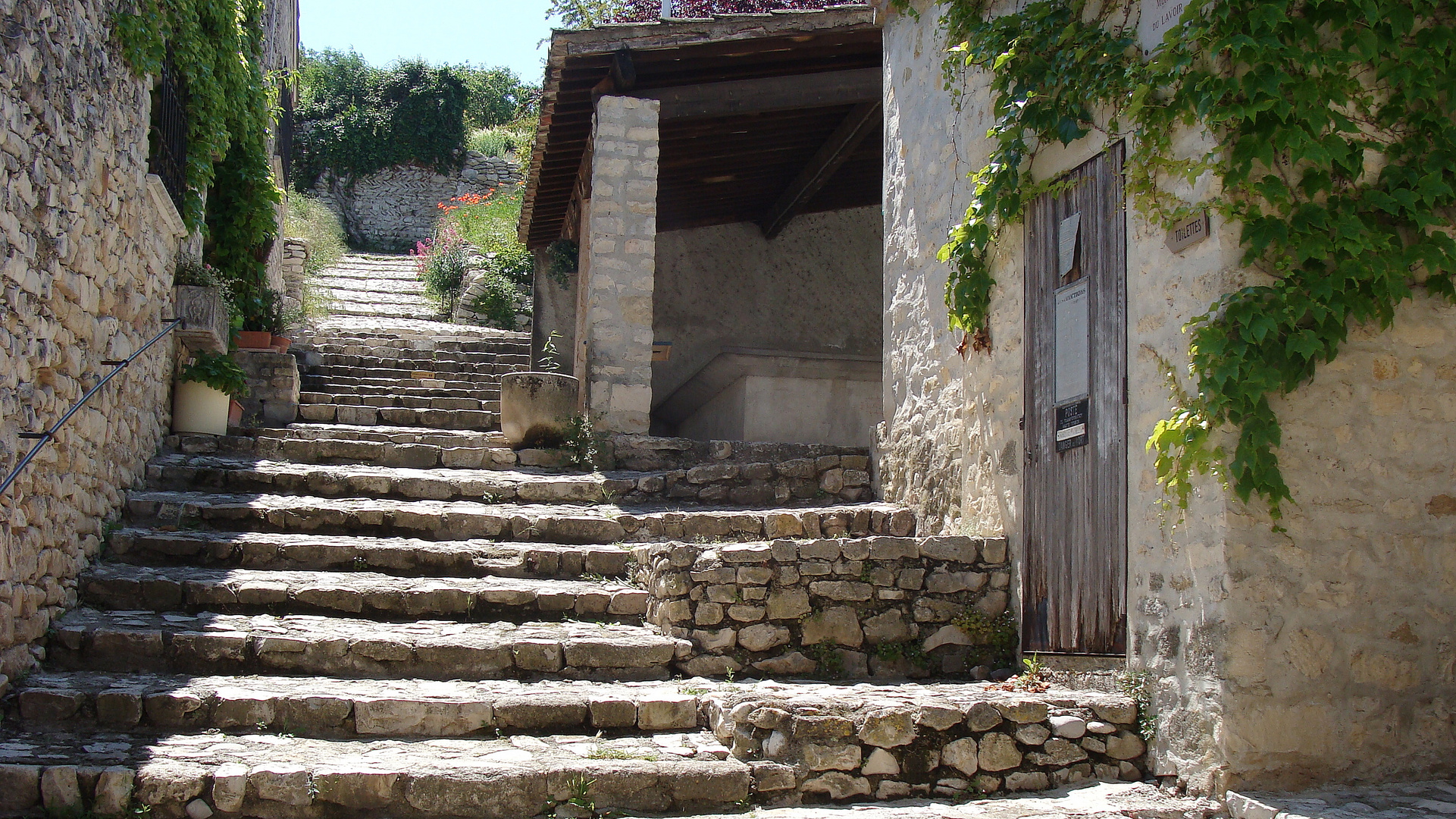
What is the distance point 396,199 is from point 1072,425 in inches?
748

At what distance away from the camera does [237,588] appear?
5094 millimetres

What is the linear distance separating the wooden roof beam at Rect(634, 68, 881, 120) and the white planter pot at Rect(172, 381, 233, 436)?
3704 mm

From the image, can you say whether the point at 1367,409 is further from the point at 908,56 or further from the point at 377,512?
the point at 377,512

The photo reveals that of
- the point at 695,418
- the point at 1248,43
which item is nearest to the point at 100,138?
the point at 1248,43

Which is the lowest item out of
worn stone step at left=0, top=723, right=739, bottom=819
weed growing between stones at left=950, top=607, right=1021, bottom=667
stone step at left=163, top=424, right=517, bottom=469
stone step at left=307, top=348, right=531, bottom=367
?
worn stone step at left=0, top=723, right=739, bottom=819

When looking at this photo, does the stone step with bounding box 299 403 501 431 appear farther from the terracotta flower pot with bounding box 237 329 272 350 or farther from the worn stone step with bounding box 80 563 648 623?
the worn stone step with bounding box 80 563 648 623

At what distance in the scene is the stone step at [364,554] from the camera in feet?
18.1

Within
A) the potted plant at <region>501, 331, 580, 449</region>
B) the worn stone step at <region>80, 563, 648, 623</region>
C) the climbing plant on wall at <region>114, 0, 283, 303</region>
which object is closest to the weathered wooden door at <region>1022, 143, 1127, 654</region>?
the worn stone step at <region>80, 563, 648, 623</region>

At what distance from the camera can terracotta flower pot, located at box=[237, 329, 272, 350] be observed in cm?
860

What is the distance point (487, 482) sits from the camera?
672 centimetres

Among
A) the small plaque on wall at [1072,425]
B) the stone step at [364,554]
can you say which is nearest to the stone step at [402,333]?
the stone step at [364,554]

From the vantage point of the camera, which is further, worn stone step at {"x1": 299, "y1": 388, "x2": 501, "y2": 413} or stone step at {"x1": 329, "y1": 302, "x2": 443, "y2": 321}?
stone step at {"x1": 329, "y1": 302, "x2": 443, "y2": 321}

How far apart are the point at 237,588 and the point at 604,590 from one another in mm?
1657

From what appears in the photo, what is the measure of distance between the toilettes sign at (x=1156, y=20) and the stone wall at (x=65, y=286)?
13.6 feet
